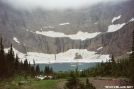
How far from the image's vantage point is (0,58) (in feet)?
121

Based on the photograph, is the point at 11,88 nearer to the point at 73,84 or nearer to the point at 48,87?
the point at 48,87

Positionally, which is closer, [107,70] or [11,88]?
[11,88]

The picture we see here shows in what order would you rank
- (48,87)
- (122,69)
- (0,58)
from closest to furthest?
(48,87) < (0,58) < (122,69)

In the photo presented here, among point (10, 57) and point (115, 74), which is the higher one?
point (10, 57)

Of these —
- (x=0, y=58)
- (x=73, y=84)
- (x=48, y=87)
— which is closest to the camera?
(x=73, y=84)

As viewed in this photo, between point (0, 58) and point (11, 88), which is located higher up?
point (0, 58)

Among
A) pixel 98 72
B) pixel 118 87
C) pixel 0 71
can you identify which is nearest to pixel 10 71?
pixel 0 71

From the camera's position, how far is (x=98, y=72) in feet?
151

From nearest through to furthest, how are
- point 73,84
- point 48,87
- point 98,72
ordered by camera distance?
point 73,84
point 48,87
point 98,72

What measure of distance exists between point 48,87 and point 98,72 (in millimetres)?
20360

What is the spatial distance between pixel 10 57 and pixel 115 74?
26833 mm

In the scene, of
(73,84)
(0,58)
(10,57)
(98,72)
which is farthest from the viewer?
(10,57)

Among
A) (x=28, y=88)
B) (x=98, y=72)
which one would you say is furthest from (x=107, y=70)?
(x=28, y=88)

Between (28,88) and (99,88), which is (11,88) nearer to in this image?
(28,88)
